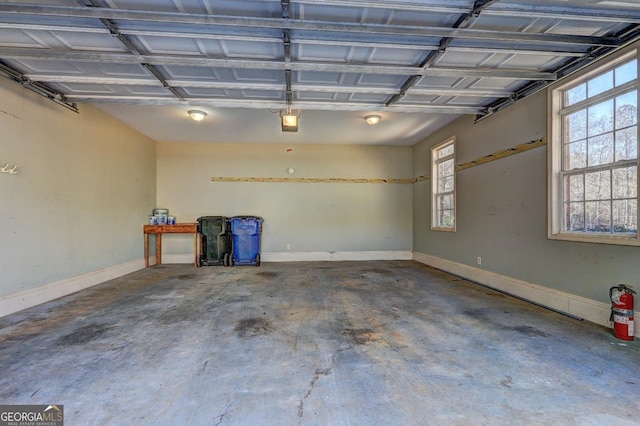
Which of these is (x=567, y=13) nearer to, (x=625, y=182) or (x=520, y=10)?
(x=520, y=10)

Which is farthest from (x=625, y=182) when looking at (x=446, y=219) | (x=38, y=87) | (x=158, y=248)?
(x=158, y=248)

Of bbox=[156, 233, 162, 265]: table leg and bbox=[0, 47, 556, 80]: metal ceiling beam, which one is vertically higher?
bbox=[0, 47, 556, 80]: metal ceiling beam

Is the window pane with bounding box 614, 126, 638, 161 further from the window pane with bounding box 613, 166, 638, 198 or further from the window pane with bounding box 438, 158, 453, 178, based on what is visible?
the window pane with bounding box 438, 158, 453, 178

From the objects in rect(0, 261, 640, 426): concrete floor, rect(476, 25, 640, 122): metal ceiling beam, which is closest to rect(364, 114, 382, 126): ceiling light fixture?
rect(476, 25, 640, 122): metal ceiling beam

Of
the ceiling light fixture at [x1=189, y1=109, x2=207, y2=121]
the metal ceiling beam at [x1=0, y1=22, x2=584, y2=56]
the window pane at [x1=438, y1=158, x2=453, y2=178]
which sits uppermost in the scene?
the ceiling light fixture at [x1=189, y1=109, x2=207, y2=121]

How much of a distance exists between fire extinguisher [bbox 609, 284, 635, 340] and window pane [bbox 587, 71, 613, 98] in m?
2.00

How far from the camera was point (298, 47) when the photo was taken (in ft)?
9.05

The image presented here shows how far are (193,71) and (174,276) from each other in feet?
12.5

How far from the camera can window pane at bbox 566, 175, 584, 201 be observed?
10.6 ft

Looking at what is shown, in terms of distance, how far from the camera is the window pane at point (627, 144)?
2.66 metres

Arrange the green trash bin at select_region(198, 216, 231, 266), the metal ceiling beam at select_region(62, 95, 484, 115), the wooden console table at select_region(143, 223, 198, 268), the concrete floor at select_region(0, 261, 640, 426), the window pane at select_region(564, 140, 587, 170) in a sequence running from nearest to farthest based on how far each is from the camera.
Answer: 1. the concrete floor at select_region(0, 261, 640, 426)
2. the window pane at select_region(564, 140, 587, 170)
3. the metal ceiling beam at select_region(62, 95, 484, 115)
4. the wooden console table at select_region(143, 223, 198, 268)
5. the green trash bin at select_region(198, 216, 231, 266)

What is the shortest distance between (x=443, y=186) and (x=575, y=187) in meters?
2.90

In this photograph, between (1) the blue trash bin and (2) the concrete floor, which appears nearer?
(2) the concrete floor

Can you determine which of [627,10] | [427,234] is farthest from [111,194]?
[627,10]
